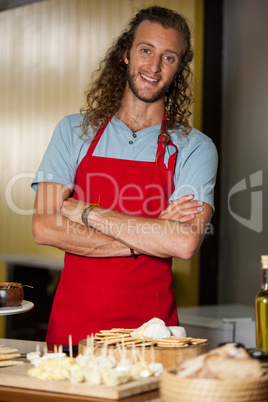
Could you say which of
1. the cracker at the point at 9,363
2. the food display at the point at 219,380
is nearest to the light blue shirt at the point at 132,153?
the cracker at the point at 9,363

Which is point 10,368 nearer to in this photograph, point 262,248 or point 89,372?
point 89,372

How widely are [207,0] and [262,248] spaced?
1.67 m

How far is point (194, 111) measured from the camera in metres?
3.98

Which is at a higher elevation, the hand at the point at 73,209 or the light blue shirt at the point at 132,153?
the light blue shirt at the point at 132,153

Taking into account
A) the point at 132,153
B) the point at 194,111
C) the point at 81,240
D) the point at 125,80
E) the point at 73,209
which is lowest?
the point at 81,240

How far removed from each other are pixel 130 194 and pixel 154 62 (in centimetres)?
48

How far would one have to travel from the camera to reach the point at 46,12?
191 inches

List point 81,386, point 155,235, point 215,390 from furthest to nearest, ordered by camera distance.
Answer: point 155,235 → point 81,386 → point 215,390

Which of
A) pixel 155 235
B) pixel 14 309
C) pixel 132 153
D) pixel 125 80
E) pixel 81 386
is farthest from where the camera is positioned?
pixel 125 80

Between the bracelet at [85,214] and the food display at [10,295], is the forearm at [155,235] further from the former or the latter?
the food display at [10,295]

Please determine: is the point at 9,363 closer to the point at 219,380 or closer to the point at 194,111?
the point at 219,380

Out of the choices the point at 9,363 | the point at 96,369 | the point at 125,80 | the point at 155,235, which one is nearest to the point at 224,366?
the point at 96,369

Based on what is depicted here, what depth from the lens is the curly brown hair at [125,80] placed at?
225 centimetres

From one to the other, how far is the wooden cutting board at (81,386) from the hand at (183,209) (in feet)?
2.89
